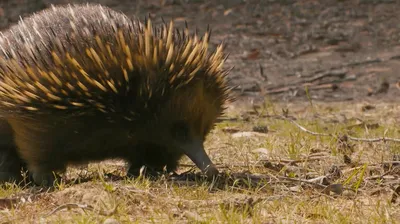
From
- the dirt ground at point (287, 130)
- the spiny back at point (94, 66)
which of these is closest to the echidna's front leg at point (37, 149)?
the spiny back at point (94, 66)

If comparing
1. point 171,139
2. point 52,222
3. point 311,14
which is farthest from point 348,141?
point 311,14

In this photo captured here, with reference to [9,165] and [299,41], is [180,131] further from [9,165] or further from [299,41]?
[299,41]

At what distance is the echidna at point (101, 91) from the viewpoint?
4.34 metres

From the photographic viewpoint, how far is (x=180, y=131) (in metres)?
4.43

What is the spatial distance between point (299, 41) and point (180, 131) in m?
6.75

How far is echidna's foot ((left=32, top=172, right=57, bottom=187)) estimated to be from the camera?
4.62 m

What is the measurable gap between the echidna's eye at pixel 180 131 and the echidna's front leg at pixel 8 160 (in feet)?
3.47

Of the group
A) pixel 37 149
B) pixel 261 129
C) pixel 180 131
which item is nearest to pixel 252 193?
pixel 180 131

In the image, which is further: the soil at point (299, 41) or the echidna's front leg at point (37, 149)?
the soil at point (299, 41)

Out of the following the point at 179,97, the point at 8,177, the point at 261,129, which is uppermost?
the point at 179,97

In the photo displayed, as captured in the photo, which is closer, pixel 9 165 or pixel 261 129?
pixel 9 165

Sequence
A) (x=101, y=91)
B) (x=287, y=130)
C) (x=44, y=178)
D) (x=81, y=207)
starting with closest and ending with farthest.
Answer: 1. (x=81, y=207)
2. (x=101, y=91)
3. (x=44, y=178)
4. (x=287, y=130)

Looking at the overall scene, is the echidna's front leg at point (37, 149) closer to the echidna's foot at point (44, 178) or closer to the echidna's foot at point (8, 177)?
the echidna's foot at point (44, 178)

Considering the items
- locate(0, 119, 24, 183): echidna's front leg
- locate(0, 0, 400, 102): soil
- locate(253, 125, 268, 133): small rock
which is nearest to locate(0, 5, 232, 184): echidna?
locate(0, 119, 24, 183): echidna's front leg
